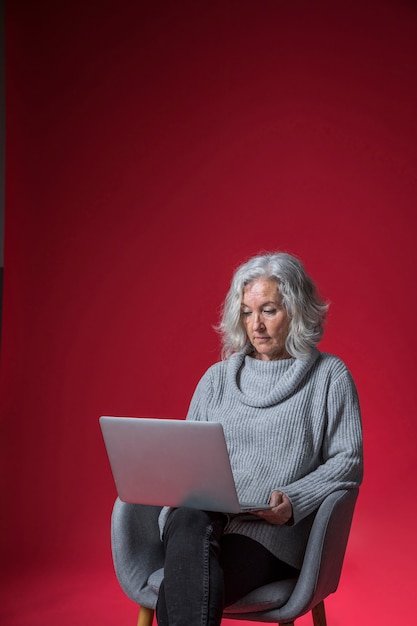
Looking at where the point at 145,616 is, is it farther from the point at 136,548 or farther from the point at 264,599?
the point at 264,599

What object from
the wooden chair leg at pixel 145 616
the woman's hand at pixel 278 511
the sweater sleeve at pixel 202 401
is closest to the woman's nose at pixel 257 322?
the sweater sleeve at pixel 202 401

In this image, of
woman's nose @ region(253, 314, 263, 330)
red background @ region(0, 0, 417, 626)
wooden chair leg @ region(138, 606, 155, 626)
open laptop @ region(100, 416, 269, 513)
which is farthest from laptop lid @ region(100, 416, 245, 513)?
red background @ region(0, 0, 417, 626)

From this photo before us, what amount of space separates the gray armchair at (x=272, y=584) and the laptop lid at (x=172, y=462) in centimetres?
19

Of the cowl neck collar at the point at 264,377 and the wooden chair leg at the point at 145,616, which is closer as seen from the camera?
the wooden chair leg at the point at 145,616

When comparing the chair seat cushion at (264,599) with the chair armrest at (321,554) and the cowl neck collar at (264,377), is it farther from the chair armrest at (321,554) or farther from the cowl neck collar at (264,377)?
the cowl neck collar at (264,377)

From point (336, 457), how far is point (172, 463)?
1.76 ft

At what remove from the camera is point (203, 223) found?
13.3ft

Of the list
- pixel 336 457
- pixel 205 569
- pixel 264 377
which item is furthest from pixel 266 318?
pixel 205 569

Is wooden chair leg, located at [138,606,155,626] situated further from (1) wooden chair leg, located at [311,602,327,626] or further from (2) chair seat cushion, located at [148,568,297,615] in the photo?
(1) wooden chair leg, located at [311,602,327,626]

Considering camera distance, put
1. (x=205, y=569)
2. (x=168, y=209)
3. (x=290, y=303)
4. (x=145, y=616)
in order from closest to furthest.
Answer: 1. (x=205, y=569)
2. (x=145, y=616)
3. (x=290, y=303)
4. (x=168, y=209)

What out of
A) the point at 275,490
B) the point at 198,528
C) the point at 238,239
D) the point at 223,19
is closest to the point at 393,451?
the point at 238,239

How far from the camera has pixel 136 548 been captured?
103 inches

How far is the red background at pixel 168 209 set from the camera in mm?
3893

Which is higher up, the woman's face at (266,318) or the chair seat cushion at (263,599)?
the woman's face at (266,318)
